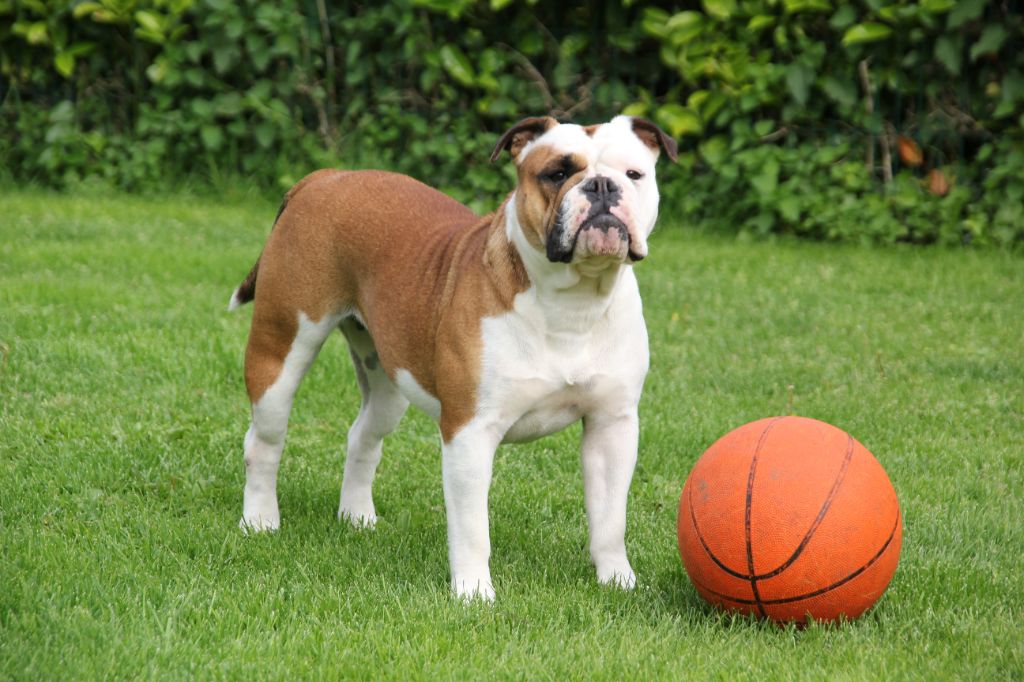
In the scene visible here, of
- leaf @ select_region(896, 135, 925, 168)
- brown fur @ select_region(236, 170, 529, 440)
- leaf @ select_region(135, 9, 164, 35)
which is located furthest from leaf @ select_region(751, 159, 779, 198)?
brown fur @ select_region(236, 170, 529, 440)

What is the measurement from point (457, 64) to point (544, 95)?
785 millimetres

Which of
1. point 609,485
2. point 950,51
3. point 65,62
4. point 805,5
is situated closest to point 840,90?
point 805,5

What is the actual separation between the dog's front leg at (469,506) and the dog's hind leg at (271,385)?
3.18 ft

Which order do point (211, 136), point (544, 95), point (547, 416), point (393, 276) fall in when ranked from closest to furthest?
point (547, 416), point (393, 276), point (544, 95), point (211, 136)

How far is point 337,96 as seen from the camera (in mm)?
11938

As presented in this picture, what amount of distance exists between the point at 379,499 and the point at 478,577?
4.51 ft

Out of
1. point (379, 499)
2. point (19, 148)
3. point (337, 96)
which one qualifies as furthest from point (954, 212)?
point (19, 148)

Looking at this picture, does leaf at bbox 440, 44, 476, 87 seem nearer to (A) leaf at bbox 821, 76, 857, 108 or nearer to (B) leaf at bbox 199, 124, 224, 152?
(B) leaf at bbox 199, 124, 224, 152

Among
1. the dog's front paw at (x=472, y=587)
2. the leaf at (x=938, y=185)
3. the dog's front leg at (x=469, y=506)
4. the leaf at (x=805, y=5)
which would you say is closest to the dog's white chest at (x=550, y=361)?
the dog's front leg at (x=469, y=506)

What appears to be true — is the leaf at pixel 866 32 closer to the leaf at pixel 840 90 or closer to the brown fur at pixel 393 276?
the leaf at pixel 840 90

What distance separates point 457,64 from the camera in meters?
11.0

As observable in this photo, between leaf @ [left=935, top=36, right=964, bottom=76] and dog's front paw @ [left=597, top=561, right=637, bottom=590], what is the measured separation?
6682mm

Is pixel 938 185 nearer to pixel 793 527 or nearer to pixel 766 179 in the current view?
pixel 766 179

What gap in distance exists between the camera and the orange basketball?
3869 millimetres
